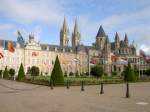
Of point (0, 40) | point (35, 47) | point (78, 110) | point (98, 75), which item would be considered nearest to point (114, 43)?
point (35, 47)

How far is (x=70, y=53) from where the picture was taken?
106438 mm

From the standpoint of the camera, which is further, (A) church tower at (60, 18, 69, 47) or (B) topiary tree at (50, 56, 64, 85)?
(A) church tower at (60, 18, 69, 47)

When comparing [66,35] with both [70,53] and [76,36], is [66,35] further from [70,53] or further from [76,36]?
[70,53]

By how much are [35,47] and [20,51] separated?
18.9ft

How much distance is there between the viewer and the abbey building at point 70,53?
89.4 m

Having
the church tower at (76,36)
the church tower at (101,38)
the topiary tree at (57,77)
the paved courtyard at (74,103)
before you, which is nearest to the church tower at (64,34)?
the church tower at (76,36)

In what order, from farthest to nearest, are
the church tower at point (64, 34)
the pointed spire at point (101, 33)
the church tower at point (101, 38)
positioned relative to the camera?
the church tower at point (64, 34) < the pointed spire at point (101, 33) < the church tower at point (101, 38)

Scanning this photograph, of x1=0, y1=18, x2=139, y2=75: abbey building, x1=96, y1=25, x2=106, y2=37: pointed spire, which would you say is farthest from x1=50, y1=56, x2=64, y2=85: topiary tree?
x1=96, y1=25, x2=106, y2=37: pointed spire

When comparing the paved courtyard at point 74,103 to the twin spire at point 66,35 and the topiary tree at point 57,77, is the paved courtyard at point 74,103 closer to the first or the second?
the topiary tree at point 57,77

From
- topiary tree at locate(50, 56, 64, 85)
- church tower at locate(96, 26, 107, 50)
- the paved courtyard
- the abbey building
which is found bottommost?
the paved courtyard

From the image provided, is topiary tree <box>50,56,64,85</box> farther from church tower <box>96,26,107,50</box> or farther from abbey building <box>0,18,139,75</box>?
church tower <box>96,26,107,50</box>

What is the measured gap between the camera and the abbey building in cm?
8938

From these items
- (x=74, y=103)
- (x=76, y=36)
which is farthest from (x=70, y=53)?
(x=74, y=103)

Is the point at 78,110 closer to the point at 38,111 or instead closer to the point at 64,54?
the point at 38,111
